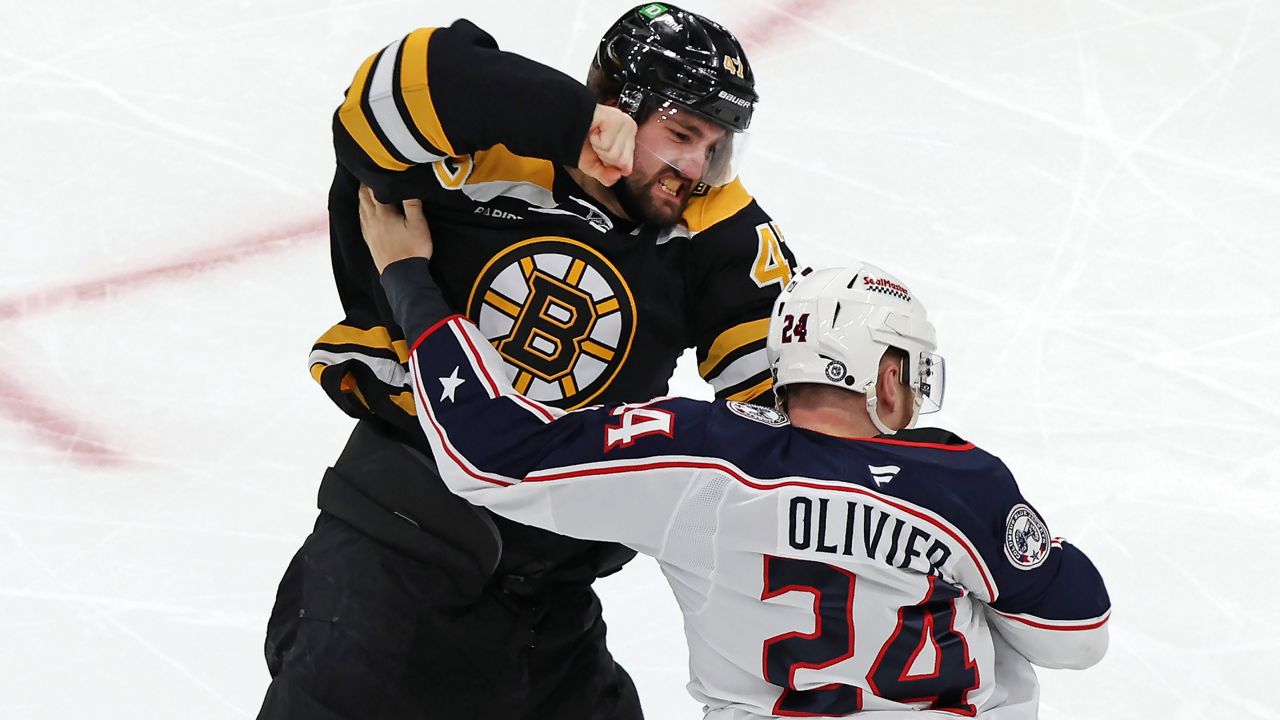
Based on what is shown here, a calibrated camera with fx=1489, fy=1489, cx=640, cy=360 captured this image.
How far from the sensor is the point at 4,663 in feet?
9.98

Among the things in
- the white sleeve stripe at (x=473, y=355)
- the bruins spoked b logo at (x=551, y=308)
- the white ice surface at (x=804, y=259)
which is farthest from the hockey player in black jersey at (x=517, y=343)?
the white ice surface at (x=804, y=259)

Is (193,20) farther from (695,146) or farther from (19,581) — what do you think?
(695,146)

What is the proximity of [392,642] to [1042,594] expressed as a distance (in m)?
1.00

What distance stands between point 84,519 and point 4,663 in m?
0.42

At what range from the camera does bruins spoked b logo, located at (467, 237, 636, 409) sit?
2258mm

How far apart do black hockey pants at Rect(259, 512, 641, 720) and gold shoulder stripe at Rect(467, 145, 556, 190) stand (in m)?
0.62

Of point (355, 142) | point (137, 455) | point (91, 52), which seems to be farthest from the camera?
point (91, 52)

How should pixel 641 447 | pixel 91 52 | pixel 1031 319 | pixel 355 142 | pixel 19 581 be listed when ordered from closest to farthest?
pixel 641 447 < pixel 355 142 < pixel 19 581 < pixel 1031 319 < pixel 91 52

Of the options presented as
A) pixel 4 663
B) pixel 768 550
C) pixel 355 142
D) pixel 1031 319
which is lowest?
pixel 4 663

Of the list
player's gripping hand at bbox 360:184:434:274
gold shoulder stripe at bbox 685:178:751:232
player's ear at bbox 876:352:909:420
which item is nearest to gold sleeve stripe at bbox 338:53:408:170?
player's gripping hand at bbox 360:184:434:274

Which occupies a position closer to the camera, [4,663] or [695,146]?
[695,146]

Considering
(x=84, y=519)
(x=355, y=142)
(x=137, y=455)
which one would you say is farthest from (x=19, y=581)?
(x=355, y=142)

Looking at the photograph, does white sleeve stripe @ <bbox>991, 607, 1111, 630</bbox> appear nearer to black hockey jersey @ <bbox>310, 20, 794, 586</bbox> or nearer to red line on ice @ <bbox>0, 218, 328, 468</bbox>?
black hockey jersey @ <bbox>310, 20, 794, 586</bbox>

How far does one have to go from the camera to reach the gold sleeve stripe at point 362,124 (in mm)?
2033
